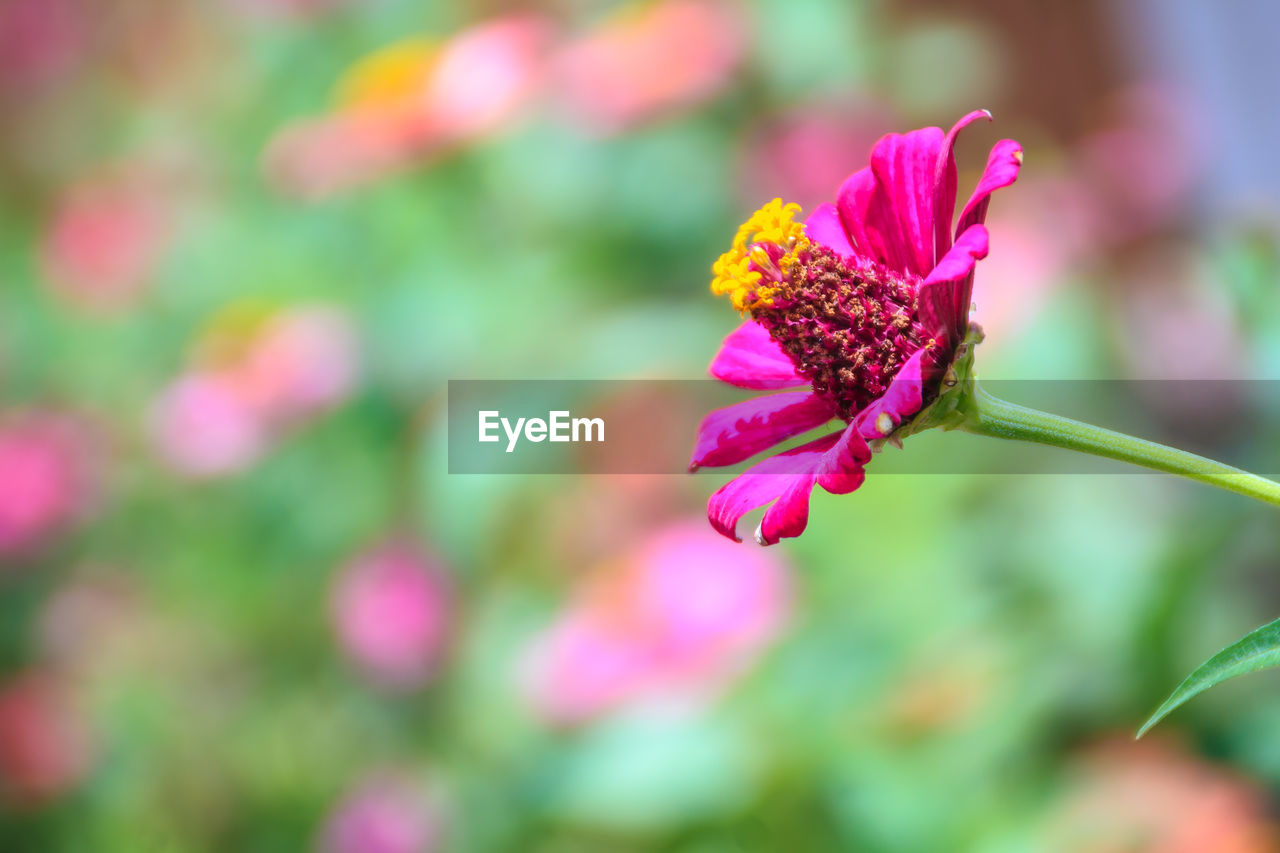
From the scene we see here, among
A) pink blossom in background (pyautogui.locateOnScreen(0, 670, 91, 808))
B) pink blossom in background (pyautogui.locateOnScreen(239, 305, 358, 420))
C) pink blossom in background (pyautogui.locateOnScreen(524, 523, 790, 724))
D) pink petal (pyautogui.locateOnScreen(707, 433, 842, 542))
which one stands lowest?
pink blossom in background (pyautogui.locateOnScreen(0, 670, 91, 808))

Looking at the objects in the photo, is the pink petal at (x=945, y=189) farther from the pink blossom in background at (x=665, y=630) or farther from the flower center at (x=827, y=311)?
the pink blossom in background at (x=665, y=630)

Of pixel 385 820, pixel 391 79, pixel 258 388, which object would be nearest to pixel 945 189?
pixel 385 820

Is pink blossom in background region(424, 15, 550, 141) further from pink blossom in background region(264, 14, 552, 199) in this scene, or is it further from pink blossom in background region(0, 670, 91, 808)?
pink blossom in background region(0, 670, 91, 808)

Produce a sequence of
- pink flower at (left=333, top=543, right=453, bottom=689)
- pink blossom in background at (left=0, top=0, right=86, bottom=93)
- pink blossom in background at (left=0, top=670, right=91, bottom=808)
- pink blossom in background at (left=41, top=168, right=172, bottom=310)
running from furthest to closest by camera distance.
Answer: pink blossom in background at (left=0, top=0, right=86, bottom=93) → pink blossom in background at (left=41, top=168, right=172, bottom=310) → pink blossom in background at (left=0, top=670, right=91, bottom=808) → pink flower at (left=333, top=543, right=453, bottom=689)

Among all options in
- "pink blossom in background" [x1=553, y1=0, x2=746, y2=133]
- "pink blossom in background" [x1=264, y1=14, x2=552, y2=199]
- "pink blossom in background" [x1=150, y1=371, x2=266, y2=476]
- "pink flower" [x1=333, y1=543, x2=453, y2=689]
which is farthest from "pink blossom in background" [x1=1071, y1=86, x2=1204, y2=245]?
"pink blossom in background" [x1=150, y1=371, x2=266, y2=476]

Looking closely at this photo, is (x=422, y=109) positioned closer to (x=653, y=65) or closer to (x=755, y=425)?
(x=653, y=65)

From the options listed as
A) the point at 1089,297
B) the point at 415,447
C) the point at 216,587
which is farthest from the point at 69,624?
the point at 1089,297

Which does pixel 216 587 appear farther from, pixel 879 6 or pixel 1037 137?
pixel 1037 137
